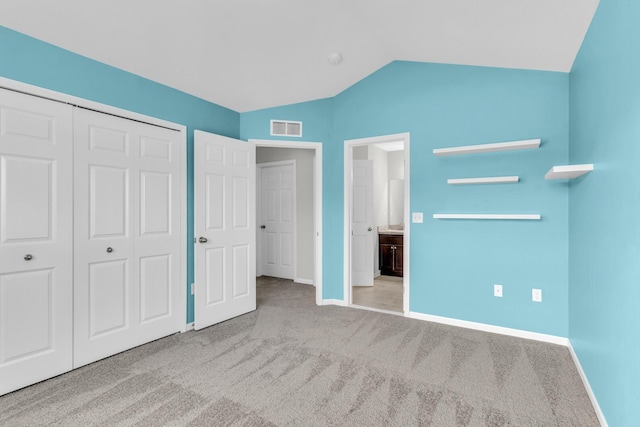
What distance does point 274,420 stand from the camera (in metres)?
1.79

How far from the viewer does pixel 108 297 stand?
258cm

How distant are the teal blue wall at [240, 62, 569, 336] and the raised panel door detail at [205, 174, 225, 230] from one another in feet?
2.78

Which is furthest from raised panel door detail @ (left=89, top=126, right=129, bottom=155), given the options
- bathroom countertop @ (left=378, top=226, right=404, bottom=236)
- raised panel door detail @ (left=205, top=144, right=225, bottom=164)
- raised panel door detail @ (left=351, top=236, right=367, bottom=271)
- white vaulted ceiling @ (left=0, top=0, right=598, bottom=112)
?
bathroom countertop @ (left=378, top=226, right=404, bottom=236)

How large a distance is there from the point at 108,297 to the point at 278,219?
324 centimetres

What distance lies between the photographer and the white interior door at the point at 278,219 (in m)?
5.46

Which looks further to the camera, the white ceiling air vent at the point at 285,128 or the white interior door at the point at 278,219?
the white interior door at the point at 278,219

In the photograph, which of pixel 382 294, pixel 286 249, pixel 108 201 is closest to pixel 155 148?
pixel 108 201

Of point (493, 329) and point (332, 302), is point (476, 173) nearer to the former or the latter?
point (493, 329)

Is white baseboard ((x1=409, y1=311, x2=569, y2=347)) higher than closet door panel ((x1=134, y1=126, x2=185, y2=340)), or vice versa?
closet door panel ((x1=134, y1=126, x2=185, y2=340))

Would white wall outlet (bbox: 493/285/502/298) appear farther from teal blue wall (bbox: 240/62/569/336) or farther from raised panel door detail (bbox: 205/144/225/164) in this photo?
raised panel door detail (bbox: 205/144/225/164)

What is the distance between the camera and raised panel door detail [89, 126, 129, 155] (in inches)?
97.6

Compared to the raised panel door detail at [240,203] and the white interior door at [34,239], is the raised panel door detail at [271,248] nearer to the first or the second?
the raised panel door detail at [240,203]

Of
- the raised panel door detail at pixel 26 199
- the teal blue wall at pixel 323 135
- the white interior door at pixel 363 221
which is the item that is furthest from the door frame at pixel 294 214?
the raised panel door detail at pixel 26 199

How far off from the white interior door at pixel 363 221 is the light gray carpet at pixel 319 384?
6.28ft
